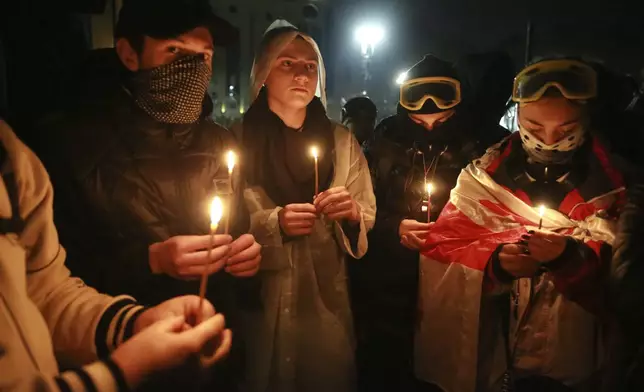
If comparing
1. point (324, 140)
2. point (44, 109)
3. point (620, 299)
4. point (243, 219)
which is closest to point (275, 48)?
point (324, 140)

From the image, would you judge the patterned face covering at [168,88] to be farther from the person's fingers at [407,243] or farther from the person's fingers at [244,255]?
the person's fingers at [407,243]

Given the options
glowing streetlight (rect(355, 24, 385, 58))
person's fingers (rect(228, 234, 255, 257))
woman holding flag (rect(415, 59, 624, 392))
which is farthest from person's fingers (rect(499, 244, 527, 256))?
glowing streetlight (rect(355, 24, 385, 58))

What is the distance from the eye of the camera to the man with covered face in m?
2.42

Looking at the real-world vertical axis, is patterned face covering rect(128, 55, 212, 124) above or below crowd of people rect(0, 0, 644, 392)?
above

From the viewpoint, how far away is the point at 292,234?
3084mm

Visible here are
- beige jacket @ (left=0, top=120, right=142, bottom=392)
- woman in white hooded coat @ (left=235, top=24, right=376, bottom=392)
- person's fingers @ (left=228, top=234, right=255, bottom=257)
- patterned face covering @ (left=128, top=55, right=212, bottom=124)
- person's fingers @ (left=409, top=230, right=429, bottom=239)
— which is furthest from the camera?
person's fingers @ (left=409, top=230, right=429, bottom=239)

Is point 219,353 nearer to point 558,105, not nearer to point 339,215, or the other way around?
point 339,215

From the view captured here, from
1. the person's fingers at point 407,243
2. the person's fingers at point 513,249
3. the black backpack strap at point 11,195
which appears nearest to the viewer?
the black backpack strap at point 11,195

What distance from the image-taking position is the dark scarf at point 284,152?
10.8 feet

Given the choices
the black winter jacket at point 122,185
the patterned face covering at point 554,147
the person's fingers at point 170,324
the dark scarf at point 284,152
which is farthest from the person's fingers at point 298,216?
the patterned face covering at point 554,147

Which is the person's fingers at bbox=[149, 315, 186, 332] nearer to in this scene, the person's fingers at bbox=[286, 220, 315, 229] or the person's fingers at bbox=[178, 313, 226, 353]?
the person's fingers at bbox=[178, 313, 226, 353]

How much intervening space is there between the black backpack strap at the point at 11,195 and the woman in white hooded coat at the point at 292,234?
58.5 inches

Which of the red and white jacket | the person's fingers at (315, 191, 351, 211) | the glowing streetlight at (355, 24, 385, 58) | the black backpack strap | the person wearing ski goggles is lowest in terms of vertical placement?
the red and white jacket

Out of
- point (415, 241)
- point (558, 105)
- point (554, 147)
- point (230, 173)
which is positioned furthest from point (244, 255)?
point (558, 105)
